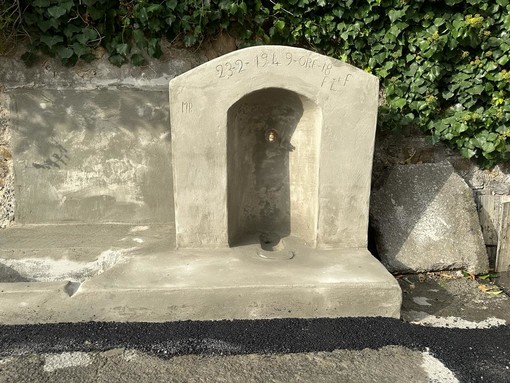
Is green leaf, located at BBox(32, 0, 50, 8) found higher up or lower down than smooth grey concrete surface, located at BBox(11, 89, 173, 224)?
higher up

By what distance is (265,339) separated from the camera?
2457 millimetres

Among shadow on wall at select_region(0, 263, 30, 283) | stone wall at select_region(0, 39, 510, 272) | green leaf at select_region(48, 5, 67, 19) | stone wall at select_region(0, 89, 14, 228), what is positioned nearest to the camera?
shadow on wall at select_region(0, 263, 30, 283)

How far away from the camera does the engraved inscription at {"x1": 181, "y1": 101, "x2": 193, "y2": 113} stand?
2.89m

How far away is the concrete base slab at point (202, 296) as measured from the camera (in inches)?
100

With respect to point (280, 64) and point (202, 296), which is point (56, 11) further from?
point (202, 296)

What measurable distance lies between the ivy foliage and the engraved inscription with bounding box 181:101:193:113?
112cm

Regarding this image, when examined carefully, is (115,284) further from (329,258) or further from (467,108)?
(467,108)

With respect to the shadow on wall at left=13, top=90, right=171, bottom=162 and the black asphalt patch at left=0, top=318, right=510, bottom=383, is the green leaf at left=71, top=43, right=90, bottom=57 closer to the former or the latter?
the shadow on wall at left=13, top=90, right=171, bottom=162

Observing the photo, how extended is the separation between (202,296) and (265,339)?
47cm

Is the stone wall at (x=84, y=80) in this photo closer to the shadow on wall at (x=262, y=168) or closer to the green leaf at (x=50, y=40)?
the green leaf at (x=50, y=40)

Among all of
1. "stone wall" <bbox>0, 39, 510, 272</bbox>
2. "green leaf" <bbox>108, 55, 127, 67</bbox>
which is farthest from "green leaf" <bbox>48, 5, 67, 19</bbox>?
"green leaf" <bbox>108, 55, 127, 67</bbox>

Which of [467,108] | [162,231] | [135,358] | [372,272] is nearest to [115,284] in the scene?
[135,358]


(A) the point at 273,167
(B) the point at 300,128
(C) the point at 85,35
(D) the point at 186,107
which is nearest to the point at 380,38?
(B) the point at 300,128

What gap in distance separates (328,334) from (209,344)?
718 millimetres
